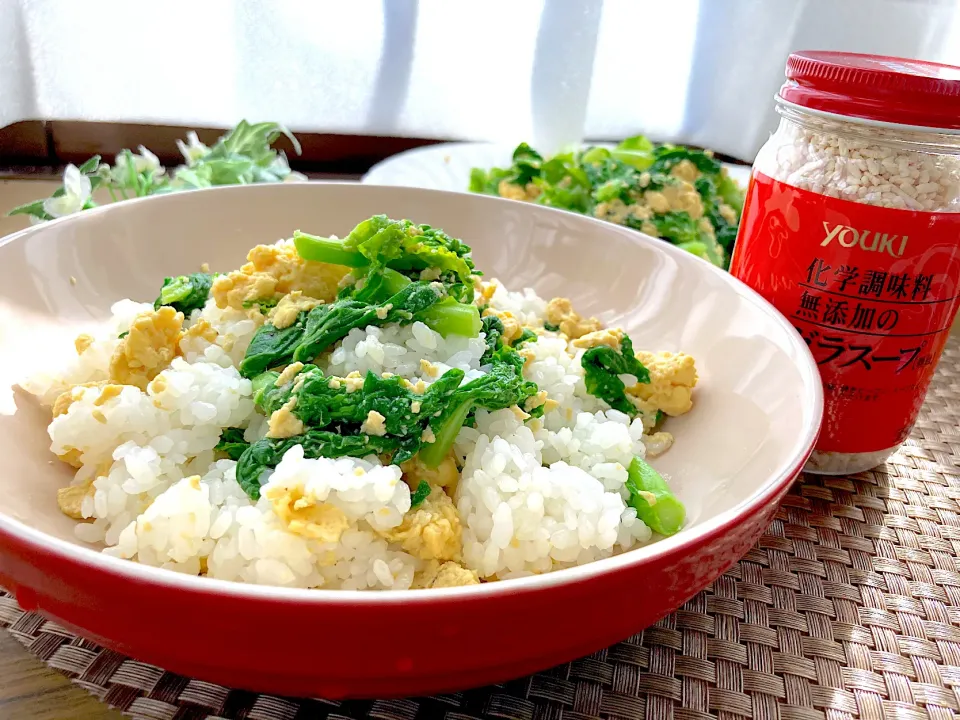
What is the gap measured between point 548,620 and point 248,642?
34cm

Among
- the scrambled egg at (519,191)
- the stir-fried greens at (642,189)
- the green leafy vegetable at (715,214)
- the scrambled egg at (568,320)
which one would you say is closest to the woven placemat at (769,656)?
the scrambled egg at (568,320)

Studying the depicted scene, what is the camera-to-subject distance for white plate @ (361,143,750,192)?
2861 mm

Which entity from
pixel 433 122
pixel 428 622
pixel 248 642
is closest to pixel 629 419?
pixel 428 622

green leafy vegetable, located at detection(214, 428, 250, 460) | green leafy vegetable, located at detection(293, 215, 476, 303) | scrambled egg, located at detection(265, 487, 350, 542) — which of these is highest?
green leafy vegetable, located at detection(293, 215, 476, 303)

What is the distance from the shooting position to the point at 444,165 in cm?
314

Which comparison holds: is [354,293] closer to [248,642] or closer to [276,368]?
[276,368]

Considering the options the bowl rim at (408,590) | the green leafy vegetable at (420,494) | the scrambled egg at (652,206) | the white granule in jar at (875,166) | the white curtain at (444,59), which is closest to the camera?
the bowl rim at (408,590)

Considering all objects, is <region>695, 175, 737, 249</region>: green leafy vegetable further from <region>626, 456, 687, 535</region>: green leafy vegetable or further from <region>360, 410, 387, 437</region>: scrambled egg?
<region>360, 410, 387, 437</region>: scrambled egg

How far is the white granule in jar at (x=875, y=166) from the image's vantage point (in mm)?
1464

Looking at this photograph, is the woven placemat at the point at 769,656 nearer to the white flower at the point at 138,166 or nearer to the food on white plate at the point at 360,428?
the food on white plate at the point at 360,428

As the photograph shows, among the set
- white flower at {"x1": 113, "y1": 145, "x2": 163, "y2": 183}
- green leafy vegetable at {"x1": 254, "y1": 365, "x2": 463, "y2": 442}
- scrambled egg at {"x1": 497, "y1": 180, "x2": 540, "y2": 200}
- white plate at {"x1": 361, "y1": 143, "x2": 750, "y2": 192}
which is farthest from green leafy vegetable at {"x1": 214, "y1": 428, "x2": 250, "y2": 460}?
scrambled egg at {"x1": 497, "y1": 180, "x2": 540, "y2": 200}

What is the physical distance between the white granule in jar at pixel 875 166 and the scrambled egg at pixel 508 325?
65 centimetres

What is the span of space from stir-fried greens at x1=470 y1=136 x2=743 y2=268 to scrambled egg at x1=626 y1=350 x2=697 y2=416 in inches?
37.1

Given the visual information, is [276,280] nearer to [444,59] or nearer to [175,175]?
[175,175]
